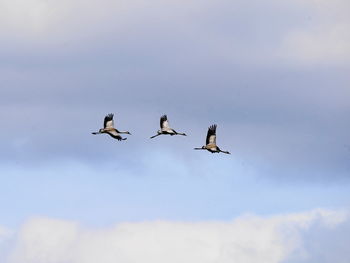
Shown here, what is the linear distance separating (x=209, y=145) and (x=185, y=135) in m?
5.07

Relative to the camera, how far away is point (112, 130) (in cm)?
16625

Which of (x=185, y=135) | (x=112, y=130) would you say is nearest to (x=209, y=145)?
(x=185, y=135)

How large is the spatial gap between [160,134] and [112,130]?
27.4ft

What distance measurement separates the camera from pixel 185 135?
17025cm

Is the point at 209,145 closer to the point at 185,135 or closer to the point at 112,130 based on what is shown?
the point at 185,135

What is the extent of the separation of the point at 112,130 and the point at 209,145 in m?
15.9

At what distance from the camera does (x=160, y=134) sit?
171 meters

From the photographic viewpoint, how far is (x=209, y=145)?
173500 millimetres

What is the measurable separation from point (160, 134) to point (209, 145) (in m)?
7.80
